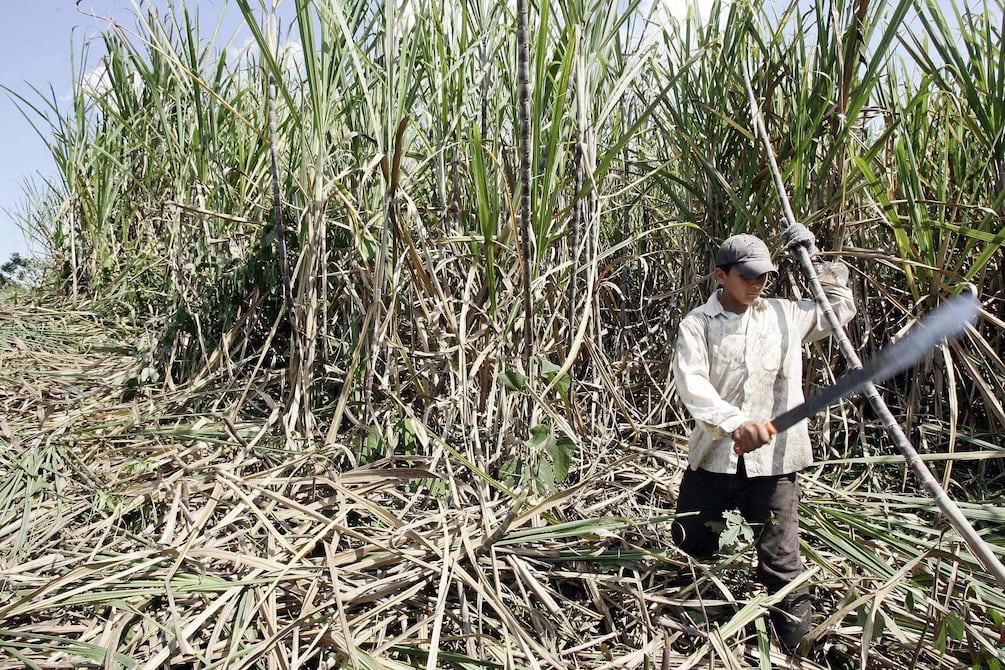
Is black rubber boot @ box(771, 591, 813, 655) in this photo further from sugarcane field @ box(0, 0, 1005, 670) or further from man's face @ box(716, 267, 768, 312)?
man's face @ box(716, 267, 768, 312)

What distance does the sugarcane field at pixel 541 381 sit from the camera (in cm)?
138

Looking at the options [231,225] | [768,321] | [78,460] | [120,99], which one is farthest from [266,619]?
[120,99]

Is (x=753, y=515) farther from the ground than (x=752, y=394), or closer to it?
closer to it

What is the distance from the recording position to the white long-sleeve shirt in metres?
1.51

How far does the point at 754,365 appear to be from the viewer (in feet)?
5.05

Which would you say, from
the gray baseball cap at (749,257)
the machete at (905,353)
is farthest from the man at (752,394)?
the machete at (905,353)

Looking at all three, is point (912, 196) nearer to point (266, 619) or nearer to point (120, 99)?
point (266, 619)

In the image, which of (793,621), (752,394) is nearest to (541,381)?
(752,394)

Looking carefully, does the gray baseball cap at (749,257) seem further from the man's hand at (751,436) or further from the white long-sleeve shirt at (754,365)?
the man's hand at (751,436)

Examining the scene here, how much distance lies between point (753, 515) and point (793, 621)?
235 mm

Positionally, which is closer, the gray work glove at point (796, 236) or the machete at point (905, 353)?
the machete at point (905, 353)

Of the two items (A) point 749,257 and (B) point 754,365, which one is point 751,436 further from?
(A) point 749,257

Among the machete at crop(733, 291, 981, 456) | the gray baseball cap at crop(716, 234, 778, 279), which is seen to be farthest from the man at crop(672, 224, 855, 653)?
the machete at crop(733, 291, 981, 456)

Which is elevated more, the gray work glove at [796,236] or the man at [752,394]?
the gray work glove at [796,236]
